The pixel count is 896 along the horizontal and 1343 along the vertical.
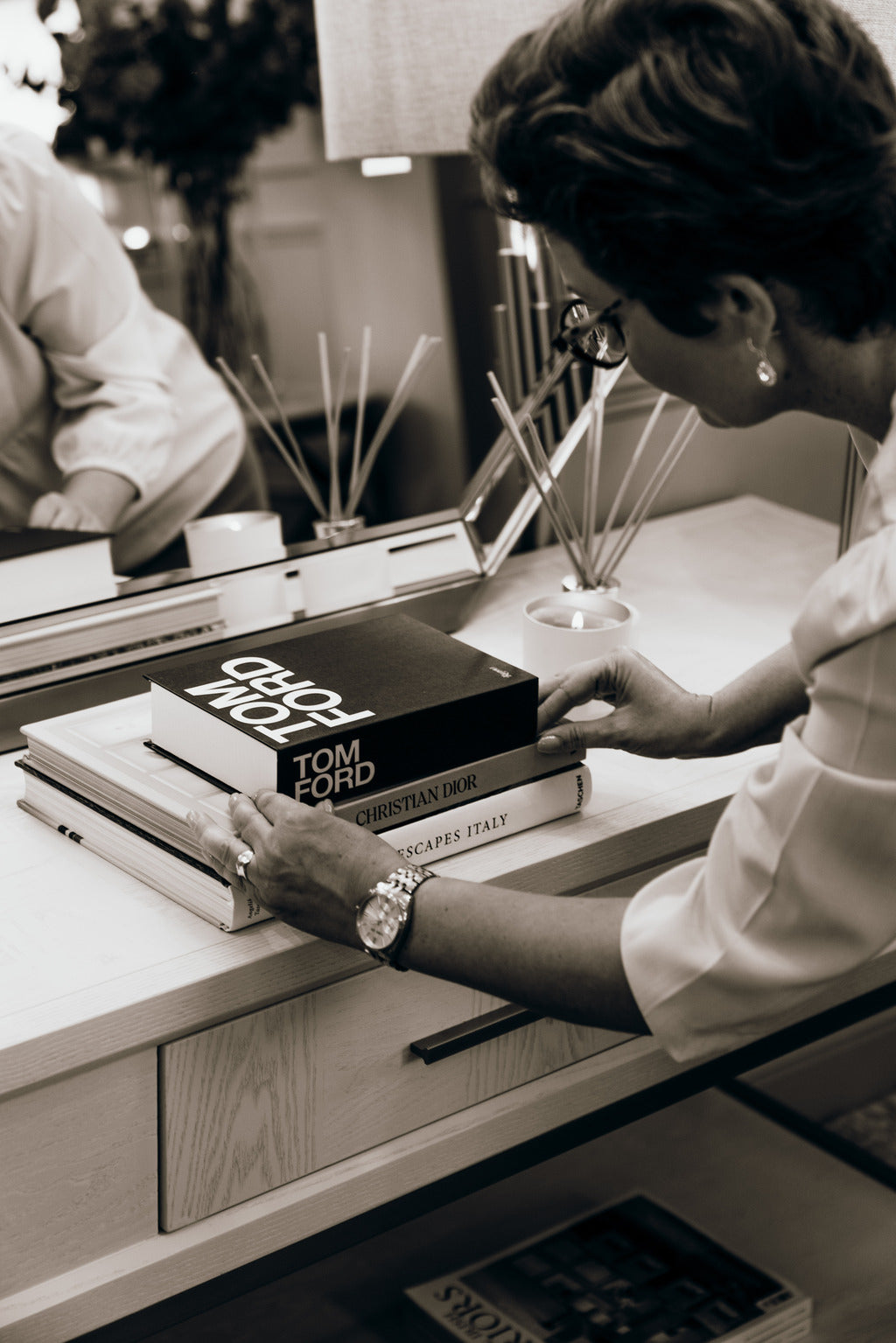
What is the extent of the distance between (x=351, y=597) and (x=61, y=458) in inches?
10.7

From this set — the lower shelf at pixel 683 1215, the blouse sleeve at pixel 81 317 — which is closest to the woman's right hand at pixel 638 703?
the blouse sleeve at pixel 81 317

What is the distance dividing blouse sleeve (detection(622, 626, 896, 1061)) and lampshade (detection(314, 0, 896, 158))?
71cm

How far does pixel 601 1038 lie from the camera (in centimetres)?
96

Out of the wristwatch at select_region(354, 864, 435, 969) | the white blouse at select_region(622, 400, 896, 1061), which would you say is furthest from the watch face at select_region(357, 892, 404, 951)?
the white blouse at select_region(622, 400, 896, 1061)

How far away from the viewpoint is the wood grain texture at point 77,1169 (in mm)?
717

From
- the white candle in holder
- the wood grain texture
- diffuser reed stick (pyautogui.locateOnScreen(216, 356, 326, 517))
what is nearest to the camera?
the wood grain texture

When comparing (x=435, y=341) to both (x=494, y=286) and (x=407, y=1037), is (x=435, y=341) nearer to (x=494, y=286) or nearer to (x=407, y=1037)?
(x=494, y=286)

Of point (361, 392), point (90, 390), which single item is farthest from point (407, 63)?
point (90, 390)

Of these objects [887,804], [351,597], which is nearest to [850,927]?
[887,804]

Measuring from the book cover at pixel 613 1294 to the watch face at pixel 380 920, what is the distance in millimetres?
576

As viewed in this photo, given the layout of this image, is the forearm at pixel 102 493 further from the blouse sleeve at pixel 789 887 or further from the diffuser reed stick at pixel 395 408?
the blouse sleeve at pixel 789 887

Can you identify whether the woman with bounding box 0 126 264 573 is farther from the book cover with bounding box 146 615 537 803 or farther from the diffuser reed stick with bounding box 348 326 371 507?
the book cover with bounding box 146 615 537 803

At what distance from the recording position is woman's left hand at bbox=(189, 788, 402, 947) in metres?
0.74

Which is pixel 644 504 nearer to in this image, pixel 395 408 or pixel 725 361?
pixel 395 408
